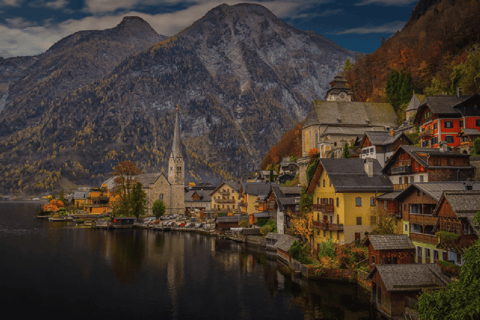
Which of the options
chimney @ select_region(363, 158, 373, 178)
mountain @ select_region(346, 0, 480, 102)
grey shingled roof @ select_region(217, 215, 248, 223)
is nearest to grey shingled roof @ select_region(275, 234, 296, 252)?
chimney @ select_region(363, 158, 373, 178)

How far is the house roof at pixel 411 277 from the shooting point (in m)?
29.4

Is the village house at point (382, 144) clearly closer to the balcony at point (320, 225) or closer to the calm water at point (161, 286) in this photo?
the balcony at point (320, 225)

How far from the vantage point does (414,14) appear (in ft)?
459

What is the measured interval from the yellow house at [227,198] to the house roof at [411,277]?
7782 cm

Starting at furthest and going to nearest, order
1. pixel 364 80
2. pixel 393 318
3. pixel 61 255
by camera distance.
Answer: pixel 364 80 < pixel 61 255 < pixel 393 318

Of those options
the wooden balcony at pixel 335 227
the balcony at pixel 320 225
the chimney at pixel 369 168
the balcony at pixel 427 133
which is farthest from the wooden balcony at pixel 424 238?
the balcony at pixel 427 133

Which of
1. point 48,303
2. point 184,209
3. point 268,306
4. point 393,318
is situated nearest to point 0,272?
point 48,303

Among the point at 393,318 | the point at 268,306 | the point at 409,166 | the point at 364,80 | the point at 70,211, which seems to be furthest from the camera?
the point at 70,211

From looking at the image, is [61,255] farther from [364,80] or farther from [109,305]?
[364,80]

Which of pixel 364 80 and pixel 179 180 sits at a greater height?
pixel 364 80

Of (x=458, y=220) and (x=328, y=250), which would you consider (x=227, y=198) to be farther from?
(x=458, y=220)

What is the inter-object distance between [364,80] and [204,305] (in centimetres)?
8862

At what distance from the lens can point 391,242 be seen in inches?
1412

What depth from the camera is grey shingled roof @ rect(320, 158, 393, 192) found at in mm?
45688
